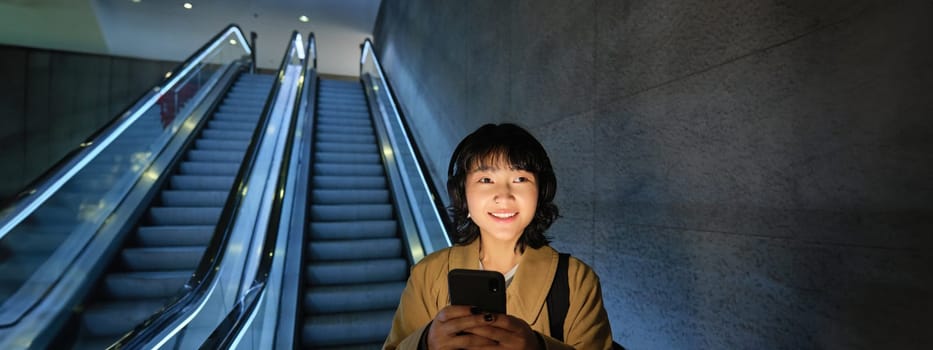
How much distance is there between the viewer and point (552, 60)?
2688mm

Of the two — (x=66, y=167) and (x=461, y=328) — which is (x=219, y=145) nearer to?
(x=66, y=167)

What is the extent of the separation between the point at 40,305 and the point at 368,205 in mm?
2623

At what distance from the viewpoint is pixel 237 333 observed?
199 centimetres

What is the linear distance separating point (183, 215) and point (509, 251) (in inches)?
164

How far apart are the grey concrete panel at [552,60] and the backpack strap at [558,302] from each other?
1.46 m

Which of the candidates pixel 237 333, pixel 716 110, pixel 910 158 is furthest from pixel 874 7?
pixel 237 333

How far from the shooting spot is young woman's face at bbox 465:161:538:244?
102 centimetres

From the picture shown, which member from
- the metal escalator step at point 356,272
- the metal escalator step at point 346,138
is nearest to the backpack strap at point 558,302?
the metal escalator step at point 356,272

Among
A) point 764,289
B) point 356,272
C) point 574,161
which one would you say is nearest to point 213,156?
point 356,272

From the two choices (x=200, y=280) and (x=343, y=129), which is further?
(x=343, y=129)

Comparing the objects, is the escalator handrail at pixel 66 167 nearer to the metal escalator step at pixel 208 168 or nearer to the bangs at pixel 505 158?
the metal escalator step at pixel 208 168

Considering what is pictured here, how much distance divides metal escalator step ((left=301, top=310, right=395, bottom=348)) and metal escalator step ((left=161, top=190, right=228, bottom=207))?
2132 mm

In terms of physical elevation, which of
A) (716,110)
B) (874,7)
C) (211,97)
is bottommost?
(716,110)

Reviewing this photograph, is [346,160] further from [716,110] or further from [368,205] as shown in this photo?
[716,110]
